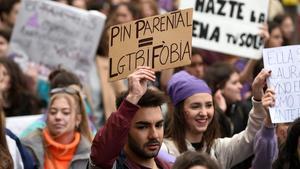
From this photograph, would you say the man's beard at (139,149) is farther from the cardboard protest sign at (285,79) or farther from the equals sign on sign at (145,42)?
the cardboard protest sign at (285,79)

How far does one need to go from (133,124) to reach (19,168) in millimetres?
1372

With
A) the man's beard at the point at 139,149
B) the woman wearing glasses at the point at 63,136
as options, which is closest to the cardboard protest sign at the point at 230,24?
the woman wearing glasses at the point at 63,136

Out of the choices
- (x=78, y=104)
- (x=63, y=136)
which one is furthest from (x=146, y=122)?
(x=78, y=104)

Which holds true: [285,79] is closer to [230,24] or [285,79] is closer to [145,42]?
[145,42]

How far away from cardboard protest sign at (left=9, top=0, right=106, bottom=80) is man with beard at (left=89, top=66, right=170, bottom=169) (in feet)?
15.0

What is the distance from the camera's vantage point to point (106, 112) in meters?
11.3

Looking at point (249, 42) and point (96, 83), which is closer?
point (249, 42)

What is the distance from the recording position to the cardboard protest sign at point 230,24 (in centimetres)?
1034

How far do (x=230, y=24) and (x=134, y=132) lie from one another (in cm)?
364

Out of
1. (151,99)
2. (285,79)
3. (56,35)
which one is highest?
(56,35)

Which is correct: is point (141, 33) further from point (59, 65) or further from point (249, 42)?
point (59, 65)

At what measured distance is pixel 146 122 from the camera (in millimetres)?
7000

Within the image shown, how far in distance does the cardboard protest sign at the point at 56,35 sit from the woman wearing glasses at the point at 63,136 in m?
2.55

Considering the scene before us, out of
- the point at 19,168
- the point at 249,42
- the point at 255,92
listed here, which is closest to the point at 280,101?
the point at 255,92
